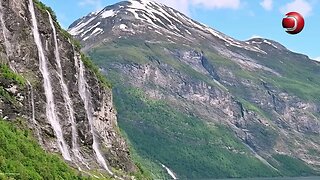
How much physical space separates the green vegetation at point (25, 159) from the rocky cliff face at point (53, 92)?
4.46 m

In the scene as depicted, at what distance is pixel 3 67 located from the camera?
3007 inches

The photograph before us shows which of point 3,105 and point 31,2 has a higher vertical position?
point 31,2

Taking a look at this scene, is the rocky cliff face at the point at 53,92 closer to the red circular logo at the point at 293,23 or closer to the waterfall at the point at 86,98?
the waterfall at the point at 86,98

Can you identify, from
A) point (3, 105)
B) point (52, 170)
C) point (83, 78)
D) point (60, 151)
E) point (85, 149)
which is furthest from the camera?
point (83, 78)

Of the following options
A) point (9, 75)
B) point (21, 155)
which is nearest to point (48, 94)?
point (9, 75)

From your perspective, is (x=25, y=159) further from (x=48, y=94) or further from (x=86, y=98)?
(x=86, y=98)

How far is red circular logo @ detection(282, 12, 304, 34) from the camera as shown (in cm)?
3827

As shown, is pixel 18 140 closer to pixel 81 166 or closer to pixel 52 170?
pixel 52 170

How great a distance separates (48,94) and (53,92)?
1526mm

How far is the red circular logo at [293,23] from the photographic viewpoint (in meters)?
38.3

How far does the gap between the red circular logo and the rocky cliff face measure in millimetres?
44768

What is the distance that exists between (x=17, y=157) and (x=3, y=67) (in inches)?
633

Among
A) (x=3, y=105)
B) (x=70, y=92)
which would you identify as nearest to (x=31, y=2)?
(x=70, y=92)

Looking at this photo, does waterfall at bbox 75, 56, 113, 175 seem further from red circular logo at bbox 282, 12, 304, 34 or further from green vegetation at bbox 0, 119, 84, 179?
red circular logo at bbox 282, 12, 304, 34
